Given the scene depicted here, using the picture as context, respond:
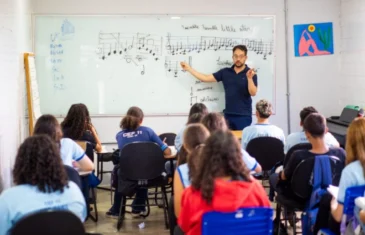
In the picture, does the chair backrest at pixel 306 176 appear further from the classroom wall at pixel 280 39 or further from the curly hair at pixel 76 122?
the classroom wall at pixel 280 39

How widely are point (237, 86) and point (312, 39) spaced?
1.29 metres

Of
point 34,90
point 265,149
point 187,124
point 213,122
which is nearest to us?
point 213,122

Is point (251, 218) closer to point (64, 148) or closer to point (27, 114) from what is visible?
point (64, 148)

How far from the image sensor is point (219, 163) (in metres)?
2.30

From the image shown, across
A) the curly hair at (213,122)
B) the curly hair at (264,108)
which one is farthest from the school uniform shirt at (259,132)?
the curly hair at (213,122)


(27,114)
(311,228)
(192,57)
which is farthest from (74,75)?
(311,228)

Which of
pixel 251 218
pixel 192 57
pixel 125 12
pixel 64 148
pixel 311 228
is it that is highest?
pixel 125 12

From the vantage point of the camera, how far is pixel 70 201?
229cm

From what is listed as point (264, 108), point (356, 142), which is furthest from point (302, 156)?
point (264, 108)

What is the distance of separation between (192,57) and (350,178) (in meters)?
3.76

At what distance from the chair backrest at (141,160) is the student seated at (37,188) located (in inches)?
72.1

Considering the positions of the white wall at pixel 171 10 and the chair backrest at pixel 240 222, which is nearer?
the chair backrest at pixel 240 222

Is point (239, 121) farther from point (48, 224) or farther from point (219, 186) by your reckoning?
point (48, 224)

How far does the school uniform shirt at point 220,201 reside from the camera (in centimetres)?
224
